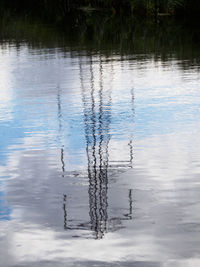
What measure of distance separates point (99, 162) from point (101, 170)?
46 centimetres

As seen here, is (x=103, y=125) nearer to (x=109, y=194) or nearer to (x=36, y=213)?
(x=109, y=194)

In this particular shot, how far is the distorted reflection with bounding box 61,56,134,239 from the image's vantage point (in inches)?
319

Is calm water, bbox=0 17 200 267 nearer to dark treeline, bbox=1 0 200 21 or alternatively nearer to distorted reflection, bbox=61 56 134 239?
distorted reflection, bbox=61 56 134 239

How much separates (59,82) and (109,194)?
416 inches

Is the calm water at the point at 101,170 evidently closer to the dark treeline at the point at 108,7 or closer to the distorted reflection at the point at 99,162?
the distorted reflection at the point at 99,162

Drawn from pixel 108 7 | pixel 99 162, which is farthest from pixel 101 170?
pixel 108 7

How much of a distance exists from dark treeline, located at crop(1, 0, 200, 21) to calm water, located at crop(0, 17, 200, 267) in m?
21.6

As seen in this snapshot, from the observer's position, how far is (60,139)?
41.1 ft

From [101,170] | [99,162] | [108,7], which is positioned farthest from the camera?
[108,7]

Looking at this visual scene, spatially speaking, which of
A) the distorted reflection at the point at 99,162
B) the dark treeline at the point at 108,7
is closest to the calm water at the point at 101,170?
the distorted reflection at the point at 99,162

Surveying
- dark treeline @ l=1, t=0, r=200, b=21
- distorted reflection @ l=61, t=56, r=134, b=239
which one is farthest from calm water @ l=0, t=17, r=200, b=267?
dark treeline @ l=1, t=0, r=200, b=21

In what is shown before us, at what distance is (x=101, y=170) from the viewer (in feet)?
34.3

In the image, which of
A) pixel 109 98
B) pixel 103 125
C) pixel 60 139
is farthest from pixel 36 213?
pixel 109 98

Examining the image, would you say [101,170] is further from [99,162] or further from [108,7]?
[108,7]
